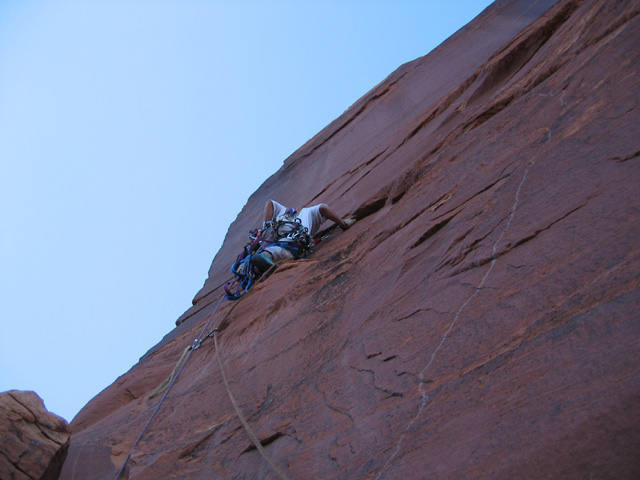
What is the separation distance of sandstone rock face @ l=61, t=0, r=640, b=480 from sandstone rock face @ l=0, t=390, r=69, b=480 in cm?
27

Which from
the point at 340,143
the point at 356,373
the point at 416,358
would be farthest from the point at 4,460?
the point at 340,143

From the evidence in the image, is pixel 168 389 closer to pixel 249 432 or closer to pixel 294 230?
pixel 249 432

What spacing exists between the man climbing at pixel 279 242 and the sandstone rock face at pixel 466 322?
0.83 ft

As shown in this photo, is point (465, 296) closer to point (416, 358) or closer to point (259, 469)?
point (416, 358)

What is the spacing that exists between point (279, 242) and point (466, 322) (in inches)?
136

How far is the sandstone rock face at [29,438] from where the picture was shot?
3.54 metres

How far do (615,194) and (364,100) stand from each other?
6914 mm

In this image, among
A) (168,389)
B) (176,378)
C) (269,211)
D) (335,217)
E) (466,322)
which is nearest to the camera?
(466,322)

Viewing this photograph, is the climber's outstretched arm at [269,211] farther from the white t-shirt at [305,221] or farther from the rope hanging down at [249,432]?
the rope hanging down at [249,432]

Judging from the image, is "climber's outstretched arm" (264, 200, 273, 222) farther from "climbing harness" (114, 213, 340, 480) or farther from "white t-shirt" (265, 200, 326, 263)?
"climbing harness" (114, 213, 340, 480)

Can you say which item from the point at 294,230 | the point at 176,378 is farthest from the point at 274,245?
the point at 176,378

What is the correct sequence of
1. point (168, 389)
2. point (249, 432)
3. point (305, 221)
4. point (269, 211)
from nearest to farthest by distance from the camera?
point (249, 432) → point (168, 389) → point (305, 221) → point (269, 211)

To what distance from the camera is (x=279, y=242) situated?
19.5 feet

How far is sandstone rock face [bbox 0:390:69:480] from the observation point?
354 cm
